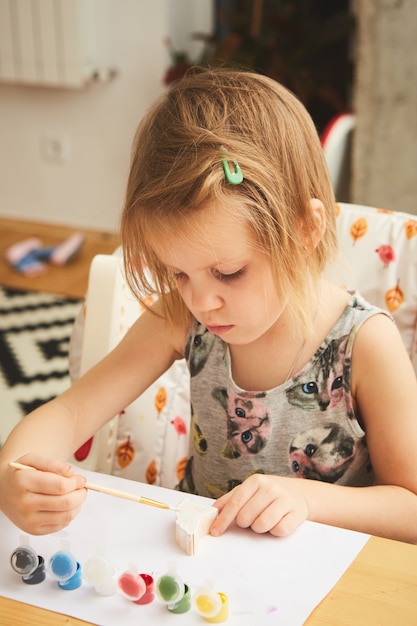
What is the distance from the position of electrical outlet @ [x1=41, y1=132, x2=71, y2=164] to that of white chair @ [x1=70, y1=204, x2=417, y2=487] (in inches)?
102

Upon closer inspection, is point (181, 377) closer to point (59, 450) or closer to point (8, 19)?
point (59, 450)

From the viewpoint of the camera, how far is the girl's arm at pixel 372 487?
0.86m

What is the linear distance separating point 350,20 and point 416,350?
224 centimetres

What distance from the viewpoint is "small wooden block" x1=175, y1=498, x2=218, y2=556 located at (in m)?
0.82

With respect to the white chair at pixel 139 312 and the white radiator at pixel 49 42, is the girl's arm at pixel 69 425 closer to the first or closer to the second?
the white chair at pixel 139 312

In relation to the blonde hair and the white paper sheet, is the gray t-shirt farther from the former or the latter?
the white paper sheet

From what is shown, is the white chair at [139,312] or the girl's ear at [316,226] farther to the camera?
the white chair at [139,312]

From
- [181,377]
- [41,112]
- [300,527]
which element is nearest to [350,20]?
[41,112]

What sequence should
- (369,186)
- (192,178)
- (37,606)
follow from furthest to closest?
(369,186)
(192,178)
(37,606)

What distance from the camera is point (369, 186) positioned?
2.73 meters

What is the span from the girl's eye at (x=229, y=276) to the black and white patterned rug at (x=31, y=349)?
155 centimetres

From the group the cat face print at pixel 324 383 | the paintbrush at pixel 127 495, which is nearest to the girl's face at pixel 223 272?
the cat face print at pixel 324 383

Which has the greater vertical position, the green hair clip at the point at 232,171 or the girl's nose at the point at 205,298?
the green hair clip at the point at 232,171

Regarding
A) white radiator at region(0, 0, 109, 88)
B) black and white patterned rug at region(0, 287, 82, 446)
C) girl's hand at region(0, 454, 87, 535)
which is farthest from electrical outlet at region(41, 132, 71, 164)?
girl's hand at region(0, 454, 87, 535)
